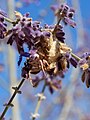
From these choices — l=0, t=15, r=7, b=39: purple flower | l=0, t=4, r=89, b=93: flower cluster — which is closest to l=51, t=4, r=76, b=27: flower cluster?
l=0, t=4, r=89, b=93: flower cluster

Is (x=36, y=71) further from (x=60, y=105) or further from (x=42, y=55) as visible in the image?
(x=60, y=105)

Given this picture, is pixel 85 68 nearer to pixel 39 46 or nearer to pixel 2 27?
pixel 39 46

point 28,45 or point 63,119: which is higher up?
point 63,119

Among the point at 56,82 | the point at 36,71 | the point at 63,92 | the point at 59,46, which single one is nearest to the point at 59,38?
the point at 59,46

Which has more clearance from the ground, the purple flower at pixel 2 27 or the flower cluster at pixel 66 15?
the flower cluster at pixel 66 15

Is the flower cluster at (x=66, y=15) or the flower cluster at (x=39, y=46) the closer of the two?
the flower cluster at (x=39, y=46)

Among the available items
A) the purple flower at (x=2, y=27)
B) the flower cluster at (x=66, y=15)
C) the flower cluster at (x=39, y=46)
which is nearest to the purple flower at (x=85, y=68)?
the flower cluster at (x=39, y=46)

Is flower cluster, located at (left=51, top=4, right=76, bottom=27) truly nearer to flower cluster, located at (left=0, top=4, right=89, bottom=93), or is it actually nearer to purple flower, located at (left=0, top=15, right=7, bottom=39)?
flower cluster, located at (left=0, top=4, right=89, bottom=93)

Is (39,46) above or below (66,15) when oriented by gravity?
below

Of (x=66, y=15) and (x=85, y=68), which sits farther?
(x=66, y=15)

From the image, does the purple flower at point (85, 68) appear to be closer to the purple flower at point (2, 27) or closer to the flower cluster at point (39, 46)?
the flower cluster at point (39, 46)

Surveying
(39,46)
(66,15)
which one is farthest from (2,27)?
(66,15)
